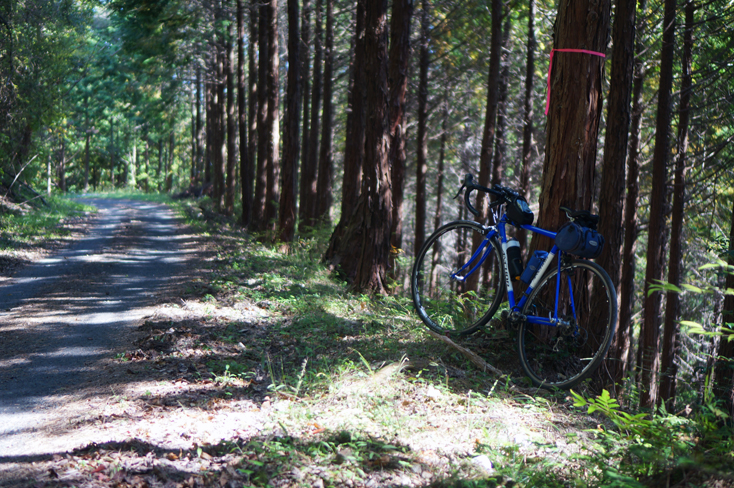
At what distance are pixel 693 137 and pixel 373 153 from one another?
964 cm

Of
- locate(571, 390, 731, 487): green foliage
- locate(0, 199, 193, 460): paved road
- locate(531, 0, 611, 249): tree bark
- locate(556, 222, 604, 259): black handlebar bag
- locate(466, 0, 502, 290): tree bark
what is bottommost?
locate(0, 199, 193, 460): paved road

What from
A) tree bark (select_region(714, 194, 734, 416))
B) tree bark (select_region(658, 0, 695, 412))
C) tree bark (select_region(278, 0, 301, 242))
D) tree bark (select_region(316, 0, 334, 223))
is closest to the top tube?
tree bark (select_region(714, 194, 734, 416))

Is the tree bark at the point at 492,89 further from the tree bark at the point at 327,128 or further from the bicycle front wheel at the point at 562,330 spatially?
the bicycle front wheel at the point at 562,330

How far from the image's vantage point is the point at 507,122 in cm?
2069

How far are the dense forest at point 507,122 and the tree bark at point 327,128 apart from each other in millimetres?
75

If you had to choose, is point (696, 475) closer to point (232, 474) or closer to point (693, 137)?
point (232, 474)

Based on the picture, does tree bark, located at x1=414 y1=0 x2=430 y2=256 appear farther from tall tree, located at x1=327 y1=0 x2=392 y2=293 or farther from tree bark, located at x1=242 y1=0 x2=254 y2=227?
tall tree, located at x1=327 y1=0 x2=392 y2=293

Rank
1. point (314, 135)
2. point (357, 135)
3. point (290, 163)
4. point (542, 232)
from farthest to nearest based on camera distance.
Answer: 1. point (314, 135)
2. point (290, 163)
3. point (357, 135)
4. point (542, 232)

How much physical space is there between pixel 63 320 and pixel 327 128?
13.5 m

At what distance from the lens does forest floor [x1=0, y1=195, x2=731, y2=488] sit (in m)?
3.05

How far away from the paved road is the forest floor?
0.14 m

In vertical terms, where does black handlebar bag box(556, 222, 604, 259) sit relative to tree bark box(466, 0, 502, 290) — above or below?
below

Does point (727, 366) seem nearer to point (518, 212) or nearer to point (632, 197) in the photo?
point (518, 212)

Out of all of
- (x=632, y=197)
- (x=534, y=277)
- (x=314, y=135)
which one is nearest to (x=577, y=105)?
(x=534, y=277)
